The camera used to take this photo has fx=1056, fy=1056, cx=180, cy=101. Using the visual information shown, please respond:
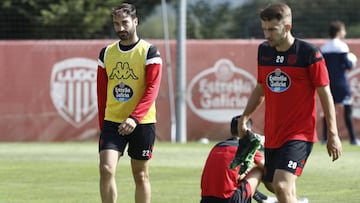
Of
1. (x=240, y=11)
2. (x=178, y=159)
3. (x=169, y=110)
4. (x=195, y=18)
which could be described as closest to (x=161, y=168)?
(x=178, y=159)

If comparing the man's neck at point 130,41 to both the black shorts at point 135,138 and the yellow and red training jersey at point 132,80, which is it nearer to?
the yellow and red training jersey at point 132,80

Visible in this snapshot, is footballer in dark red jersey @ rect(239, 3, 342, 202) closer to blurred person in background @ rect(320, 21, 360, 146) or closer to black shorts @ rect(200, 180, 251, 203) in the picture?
black shorts @ rect(200, 180, 251, 203)

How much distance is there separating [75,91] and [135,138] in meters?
12.0

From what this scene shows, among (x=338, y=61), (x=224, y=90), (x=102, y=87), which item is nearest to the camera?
(x=102, y=87)

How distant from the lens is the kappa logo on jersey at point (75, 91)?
71.9ft

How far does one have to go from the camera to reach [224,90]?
22125mm

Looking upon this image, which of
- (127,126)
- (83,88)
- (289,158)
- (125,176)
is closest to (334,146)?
(289,158)

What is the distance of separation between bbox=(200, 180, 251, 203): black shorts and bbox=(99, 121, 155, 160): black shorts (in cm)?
86

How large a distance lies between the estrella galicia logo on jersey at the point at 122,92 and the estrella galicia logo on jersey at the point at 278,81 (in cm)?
168

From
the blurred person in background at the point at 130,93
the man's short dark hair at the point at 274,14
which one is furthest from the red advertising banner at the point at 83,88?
the man's short dark hair at the point at 274,14

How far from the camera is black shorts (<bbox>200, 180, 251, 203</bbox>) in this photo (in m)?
9.41

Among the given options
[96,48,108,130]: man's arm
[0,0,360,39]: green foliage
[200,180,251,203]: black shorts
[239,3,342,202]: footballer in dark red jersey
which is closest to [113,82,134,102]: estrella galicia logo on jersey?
[96,48,108,130]: man's arm

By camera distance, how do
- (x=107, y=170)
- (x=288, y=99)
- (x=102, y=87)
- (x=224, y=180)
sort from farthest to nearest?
1. (x=102, y=87)
2. (x=107, y=170)
3. (x=224, y=180)
4. (x=288, y=99)

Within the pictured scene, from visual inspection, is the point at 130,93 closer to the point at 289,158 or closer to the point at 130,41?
the point at 130,41
